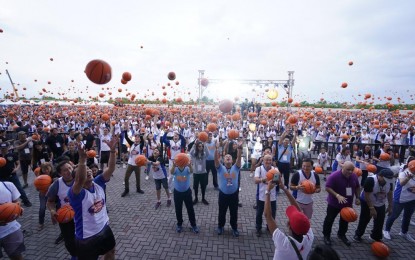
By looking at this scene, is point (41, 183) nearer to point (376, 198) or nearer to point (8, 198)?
point (8, 198)

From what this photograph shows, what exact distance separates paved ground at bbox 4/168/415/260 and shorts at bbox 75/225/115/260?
1580 mm

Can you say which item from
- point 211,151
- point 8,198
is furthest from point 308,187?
point 8,198

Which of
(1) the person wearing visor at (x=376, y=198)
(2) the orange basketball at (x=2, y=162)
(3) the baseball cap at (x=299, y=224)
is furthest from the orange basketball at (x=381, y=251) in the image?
(2) the orange basketball at (x=2, y=162)

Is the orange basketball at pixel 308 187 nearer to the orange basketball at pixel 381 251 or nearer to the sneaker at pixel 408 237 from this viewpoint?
the orange basketball at pixel 381 251

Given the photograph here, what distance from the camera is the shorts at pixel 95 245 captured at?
3.23 m

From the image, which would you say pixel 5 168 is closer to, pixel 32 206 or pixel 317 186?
pixel 32 206

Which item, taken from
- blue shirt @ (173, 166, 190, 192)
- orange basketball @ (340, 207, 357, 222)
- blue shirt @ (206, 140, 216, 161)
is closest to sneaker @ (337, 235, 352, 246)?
orange basketball @ (340, 207, 357, 222)

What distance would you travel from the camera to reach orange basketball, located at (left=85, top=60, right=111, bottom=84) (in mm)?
4637

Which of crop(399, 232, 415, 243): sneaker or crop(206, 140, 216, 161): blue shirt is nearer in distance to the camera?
crop(399, 232, 415, 243): sneaker

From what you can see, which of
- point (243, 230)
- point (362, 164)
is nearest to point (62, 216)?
point (243, 230)

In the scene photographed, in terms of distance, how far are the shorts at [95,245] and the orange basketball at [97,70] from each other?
3104 mm

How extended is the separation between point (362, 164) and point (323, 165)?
180cm

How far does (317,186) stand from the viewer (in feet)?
17.2

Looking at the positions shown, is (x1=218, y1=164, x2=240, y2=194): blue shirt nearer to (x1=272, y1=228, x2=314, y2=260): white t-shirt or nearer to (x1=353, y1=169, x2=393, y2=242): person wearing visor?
(x1=272, y1=228, x2=314, y2=260): white t-shirt
